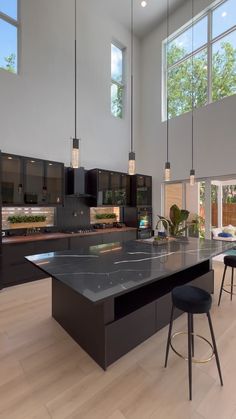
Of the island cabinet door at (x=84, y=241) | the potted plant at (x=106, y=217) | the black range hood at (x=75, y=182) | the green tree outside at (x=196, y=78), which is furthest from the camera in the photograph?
the potted plant at (x=106, y=217)

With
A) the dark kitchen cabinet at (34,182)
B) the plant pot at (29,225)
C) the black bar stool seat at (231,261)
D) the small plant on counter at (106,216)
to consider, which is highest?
the dark kitchen cabinet at (34,182)

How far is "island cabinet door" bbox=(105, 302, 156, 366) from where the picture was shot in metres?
1.78

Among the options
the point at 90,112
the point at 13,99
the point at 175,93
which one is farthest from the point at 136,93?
the point at 13,99

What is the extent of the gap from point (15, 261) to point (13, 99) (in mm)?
3181

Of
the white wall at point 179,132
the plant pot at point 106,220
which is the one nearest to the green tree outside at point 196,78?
the white wall at point 179,132

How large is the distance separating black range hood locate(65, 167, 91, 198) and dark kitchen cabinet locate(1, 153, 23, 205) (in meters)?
1.09

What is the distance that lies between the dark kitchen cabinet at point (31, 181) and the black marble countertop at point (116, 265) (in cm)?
197

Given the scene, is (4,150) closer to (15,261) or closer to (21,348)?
(15,261)

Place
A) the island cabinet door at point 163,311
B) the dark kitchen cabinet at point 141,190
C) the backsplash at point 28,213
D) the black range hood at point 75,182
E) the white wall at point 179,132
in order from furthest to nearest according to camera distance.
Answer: the dark kitchen cabinet at point 141,190 < the white wall at point 179,132 < the black range hood at point 75,182 < the backsplash at point 28,213 < the island cabinet door at point 163,311

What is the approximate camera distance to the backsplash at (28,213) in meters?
4.15

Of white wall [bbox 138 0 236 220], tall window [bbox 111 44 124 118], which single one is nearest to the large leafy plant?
white wall [bbox 138 0 236 220]

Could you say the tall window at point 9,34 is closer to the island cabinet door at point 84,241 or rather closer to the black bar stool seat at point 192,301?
the island cabinet door at point 84,241

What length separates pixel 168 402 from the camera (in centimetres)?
152

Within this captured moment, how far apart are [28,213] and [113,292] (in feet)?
11.8
